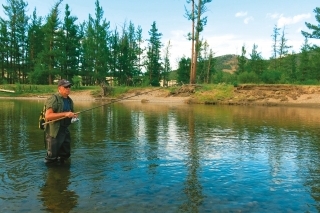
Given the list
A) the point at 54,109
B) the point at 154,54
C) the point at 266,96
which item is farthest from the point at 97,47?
the point at 54,109

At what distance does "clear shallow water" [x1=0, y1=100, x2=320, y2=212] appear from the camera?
19.4 ft

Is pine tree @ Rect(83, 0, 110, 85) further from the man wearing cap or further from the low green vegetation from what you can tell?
the man wearing cap

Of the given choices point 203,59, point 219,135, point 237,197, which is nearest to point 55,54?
point 203,59

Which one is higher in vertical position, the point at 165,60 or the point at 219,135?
the point at 165,60

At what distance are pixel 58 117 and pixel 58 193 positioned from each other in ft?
7.42

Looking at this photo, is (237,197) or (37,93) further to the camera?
(37,93)

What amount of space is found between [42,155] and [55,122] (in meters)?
2.28

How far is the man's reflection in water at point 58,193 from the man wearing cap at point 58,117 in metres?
0.57

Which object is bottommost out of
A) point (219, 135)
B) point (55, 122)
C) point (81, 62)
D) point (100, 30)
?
point (219, 135)

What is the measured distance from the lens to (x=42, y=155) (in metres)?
9.95

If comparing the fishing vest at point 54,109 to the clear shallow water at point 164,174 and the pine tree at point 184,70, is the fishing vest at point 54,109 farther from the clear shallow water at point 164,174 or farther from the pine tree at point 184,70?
the pine tree at point 184,70

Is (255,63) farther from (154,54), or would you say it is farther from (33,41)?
(33,41)

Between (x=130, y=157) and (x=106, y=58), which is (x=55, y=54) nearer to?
(x=106, y=58)

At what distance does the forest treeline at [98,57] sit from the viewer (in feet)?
185
